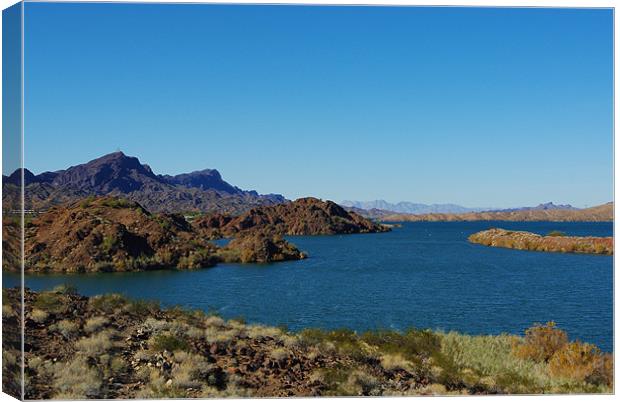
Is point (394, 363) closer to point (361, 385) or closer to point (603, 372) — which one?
point (361, 385)

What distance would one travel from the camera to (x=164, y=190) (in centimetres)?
10219

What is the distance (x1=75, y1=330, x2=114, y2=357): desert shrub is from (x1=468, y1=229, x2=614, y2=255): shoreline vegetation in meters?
45.0

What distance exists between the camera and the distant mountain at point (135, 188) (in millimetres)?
57938

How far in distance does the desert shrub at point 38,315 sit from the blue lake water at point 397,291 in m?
2.39

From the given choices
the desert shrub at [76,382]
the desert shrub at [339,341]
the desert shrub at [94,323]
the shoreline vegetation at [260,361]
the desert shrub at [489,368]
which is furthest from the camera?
the desert shrub at [94,323]

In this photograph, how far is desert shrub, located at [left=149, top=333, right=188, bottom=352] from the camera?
33.9 feet

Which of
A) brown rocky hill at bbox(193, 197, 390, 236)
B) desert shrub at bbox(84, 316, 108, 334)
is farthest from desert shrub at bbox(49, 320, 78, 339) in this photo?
brown rocky hill at bbox(193, 197, 390, 236)

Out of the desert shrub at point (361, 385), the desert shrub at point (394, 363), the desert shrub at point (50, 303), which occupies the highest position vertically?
the desert shrub at point (50, 303)

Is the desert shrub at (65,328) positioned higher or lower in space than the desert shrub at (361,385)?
higher

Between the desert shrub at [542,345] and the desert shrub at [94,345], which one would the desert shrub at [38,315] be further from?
the desert shrub at [542,345]

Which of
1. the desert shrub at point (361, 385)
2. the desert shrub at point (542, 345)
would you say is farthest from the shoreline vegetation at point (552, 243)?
the desert shrub at point (361, 385)

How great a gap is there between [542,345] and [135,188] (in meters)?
90.3

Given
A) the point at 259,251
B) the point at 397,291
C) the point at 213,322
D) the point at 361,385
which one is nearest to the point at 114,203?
the point at 259,251

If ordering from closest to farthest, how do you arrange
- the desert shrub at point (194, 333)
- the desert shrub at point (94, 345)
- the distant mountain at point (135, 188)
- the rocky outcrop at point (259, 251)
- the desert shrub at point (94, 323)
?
the desert shrub at point (94, 345), the desert shrub at point (94, 323), the desert shrub at point (194, 333), the rocky outcrop at point (259, 251), the distant mountain at point (135, 188)
